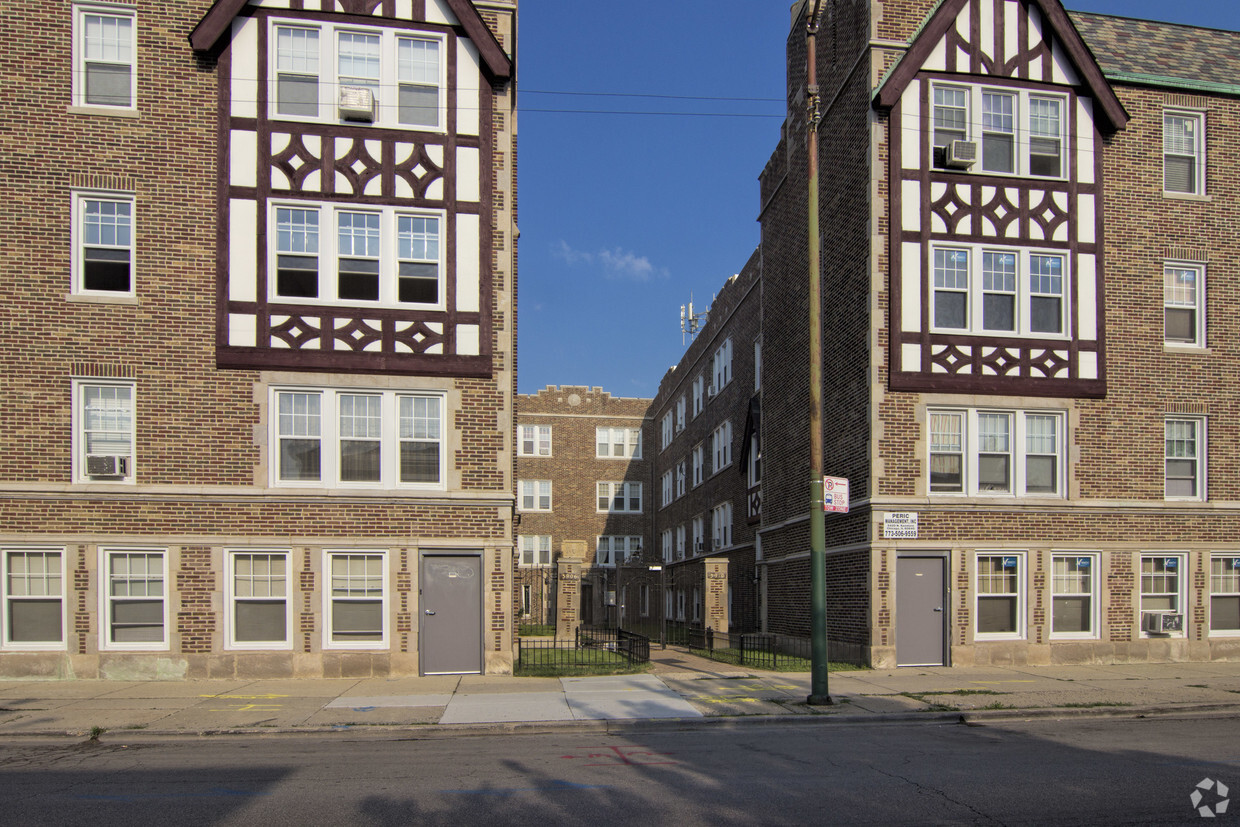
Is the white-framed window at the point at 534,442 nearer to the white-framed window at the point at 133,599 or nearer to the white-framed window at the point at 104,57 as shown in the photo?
the white-framed window at the point at 133,599

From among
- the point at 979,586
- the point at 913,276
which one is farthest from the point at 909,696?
the point at 913,276

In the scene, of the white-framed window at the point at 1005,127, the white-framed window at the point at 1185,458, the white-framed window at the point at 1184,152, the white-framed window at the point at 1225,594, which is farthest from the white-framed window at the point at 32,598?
the white-framed window at the point at 1184,152

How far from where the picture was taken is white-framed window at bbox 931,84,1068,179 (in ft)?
67.5

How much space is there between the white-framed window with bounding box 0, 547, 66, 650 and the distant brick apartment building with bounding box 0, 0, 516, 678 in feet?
0.13

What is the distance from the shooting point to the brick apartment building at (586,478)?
5362 centimetres

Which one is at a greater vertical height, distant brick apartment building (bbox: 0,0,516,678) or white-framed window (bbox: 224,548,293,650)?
distant brick apartment building (bbox: 0,0,516,678)

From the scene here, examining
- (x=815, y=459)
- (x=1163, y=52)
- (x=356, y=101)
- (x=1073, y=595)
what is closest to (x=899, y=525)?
(x=1073, y=595)

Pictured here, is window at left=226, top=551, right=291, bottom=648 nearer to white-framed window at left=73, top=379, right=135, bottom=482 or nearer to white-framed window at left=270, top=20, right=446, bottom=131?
white-framed window at left=73, top=379, right=135, bottom=482

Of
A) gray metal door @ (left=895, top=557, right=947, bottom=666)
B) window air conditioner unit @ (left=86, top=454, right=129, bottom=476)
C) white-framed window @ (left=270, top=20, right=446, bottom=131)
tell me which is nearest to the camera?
window air conditioner unit @ (left=86, top=454, right=129, bottom=476)

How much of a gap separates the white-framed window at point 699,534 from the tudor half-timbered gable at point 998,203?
2233 centimetres

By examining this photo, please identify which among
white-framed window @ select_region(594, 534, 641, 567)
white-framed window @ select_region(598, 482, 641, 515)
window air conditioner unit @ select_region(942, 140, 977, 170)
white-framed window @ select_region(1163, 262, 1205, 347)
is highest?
window air conditioner unit @ select_region(942, 140, 977, 170)

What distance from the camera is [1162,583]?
68.1 feet

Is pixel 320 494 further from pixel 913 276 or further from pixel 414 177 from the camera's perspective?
pixel 913 276

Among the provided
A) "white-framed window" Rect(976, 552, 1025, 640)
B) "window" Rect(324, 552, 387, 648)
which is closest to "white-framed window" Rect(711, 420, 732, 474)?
"white-framed window" Rect(976, 552, 1025, 640)
